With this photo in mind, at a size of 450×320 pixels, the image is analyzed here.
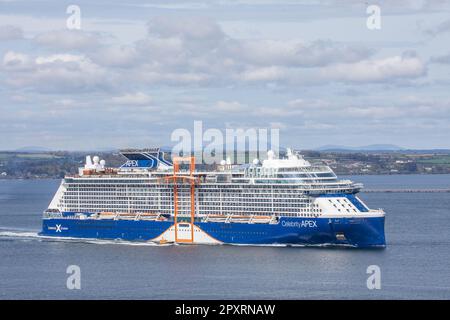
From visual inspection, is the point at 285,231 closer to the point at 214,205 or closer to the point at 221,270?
the point at 214,205

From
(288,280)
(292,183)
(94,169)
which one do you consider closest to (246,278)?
(288,280)

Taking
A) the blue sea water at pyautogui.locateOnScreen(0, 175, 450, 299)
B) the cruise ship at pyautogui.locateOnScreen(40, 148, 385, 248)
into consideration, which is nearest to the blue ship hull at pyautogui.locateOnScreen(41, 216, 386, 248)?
the cruise ship at pyautogui.locateOnScreen(40, 148, 385, 248)

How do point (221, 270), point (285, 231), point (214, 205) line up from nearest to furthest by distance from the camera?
point (221, 270) → point (285, 231) → point (214, 205)

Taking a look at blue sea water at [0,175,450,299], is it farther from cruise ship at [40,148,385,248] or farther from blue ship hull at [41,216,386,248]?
cruise ship at [40,148,385,248]

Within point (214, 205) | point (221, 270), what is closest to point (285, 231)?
point (214, 205)

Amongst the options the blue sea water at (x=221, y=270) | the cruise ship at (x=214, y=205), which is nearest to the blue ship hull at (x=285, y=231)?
the cruise ship at (x=214, y=205)
